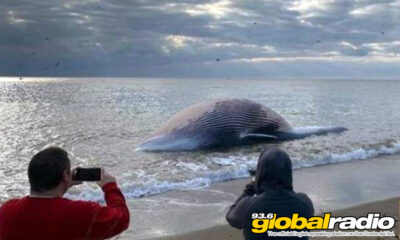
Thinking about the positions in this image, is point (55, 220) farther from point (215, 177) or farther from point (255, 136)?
point (255, 136)

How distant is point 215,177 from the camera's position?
509 inches

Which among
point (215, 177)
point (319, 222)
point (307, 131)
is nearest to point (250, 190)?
point (319, 222)

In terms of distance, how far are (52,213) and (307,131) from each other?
17.7 m

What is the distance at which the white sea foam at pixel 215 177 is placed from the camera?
11.1 m

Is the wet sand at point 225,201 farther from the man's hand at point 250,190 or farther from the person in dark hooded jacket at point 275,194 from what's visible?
the person in dark hooded jacket at point 275,194

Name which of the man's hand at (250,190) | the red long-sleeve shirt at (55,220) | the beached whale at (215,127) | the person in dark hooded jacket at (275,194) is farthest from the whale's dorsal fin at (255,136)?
the red long-sleeve shirt at (55,220)

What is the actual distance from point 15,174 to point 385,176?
1047 cm

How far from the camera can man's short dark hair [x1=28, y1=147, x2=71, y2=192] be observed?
3.47 meters

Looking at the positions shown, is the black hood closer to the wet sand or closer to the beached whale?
the wet sand

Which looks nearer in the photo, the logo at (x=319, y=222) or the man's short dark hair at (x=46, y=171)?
the man's short dark hair at (x=46, y=171)

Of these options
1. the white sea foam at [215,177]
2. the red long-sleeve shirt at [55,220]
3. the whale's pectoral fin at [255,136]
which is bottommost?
the white sea foam at [215,177]

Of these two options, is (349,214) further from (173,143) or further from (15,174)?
(15,174)

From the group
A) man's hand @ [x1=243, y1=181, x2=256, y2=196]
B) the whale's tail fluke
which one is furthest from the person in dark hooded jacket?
the whale's tail fluke

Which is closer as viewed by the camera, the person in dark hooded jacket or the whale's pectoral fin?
the person in dark hooded jacket
